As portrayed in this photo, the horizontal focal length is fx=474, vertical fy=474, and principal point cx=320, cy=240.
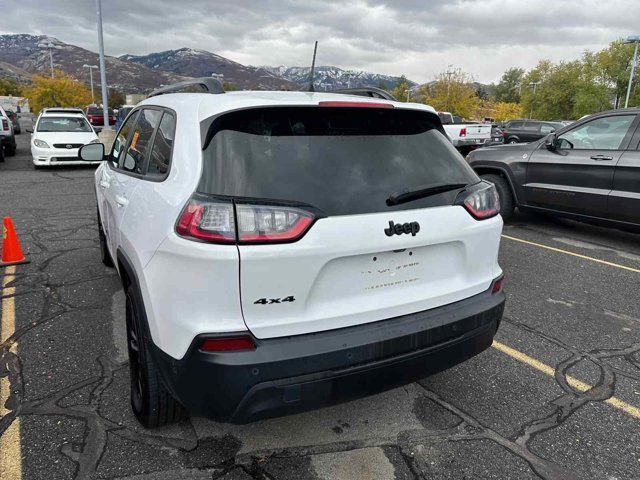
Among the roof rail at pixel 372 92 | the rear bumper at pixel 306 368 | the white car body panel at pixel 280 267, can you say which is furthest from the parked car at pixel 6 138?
the rear bumper at pixel 306 368

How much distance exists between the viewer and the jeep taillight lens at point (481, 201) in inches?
95.2

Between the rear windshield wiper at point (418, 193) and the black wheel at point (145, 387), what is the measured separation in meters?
1.33

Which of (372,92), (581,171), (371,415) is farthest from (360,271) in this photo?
(581,171)

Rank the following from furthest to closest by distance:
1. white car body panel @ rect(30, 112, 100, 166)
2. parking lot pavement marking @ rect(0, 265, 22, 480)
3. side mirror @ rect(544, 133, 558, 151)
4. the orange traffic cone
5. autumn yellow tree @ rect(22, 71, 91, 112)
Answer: autumn yellow tree @ rect(22, 71, 91, 112), white car body panel @ rect(30, 112, 100, 166), side mirror @ rect(544, 133, 558, 151), the orange traffic cone, parking lot pavement marking @ rect(0, 265, 22, 480)

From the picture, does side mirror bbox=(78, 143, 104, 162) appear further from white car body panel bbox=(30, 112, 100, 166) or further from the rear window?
white car body panel bbox=(30, 112, 100, 166)

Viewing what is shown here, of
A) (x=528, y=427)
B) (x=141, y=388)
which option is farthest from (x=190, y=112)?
(x=528, y=427)

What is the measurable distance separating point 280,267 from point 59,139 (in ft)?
46.6

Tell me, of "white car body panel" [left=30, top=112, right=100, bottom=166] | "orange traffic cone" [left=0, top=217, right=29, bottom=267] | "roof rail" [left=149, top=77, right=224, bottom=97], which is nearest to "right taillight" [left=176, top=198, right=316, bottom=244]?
"roof rail" [left=149, top=77, right=224, bottom=97]

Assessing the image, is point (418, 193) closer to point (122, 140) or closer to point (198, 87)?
point (198, 87)

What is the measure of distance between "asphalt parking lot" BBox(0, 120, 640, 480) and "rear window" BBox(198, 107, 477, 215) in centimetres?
126

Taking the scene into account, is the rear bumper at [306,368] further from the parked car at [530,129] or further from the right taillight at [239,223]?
the parked car at [530,129]

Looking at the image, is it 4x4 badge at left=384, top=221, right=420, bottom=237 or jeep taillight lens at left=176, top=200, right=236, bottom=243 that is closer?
jeep taillight lens at left=176, top=200, right=236, bottom=243

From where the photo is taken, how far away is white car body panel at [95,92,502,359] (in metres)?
1.86

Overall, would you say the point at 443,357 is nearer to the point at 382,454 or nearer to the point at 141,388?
the point at 382,454
